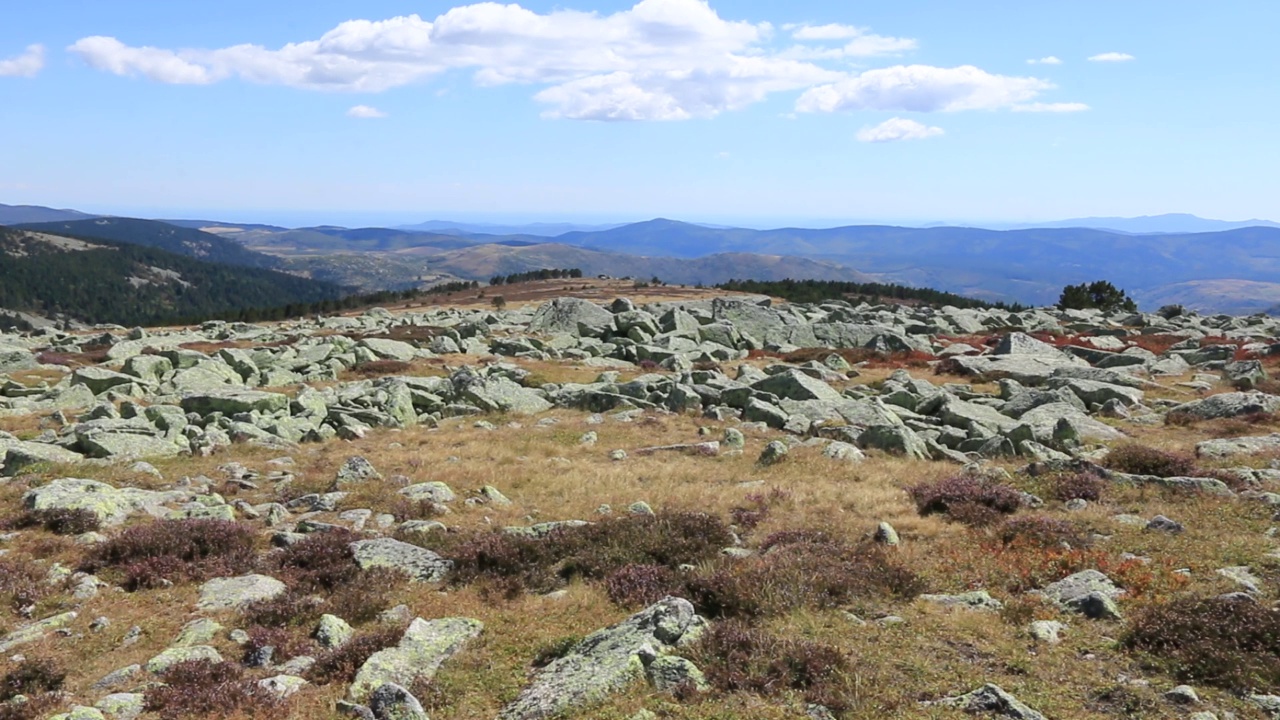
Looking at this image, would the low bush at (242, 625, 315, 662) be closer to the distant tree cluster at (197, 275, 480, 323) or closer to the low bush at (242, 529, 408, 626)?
the low bush at (242, 529, 408, 626)

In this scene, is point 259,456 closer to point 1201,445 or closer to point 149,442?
point 149,442

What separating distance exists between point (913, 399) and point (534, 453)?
14.4m

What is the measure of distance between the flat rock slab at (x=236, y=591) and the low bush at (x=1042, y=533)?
38.2ft

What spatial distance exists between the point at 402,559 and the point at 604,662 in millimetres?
5267

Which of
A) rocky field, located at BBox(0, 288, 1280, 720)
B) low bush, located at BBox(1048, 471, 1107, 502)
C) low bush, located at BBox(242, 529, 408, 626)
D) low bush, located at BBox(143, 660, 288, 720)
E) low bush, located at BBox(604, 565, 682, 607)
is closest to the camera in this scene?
low bush, located at BBox(143, 660, 288, 720)

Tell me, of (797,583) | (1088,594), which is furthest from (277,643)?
(1088,594)

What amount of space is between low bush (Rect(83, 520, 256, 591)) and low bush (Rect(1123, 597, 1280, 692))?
1246 centimetres

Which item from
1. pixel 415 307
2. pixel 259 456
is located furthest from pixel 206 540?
pixel 415 307

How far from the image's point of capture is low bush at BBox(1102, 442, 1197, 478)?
16.2m

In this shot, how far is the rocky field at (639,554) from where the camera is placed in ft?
25.7

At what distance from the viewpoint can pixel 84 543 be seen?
12.6 meters

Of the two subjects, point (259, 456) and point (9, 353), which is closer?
point (259, 456)

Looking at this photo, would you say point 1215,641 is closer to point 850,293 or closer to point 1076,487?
point 1076,487

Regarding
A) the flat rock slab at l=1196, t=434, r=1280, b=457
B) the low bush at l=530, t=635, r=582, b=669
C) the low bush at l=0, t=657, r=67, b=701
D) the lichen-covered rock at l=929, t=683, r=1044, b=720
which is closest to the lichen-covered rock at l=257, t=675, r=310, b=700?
the low bush at l=0, t=657, r=67, b=701
